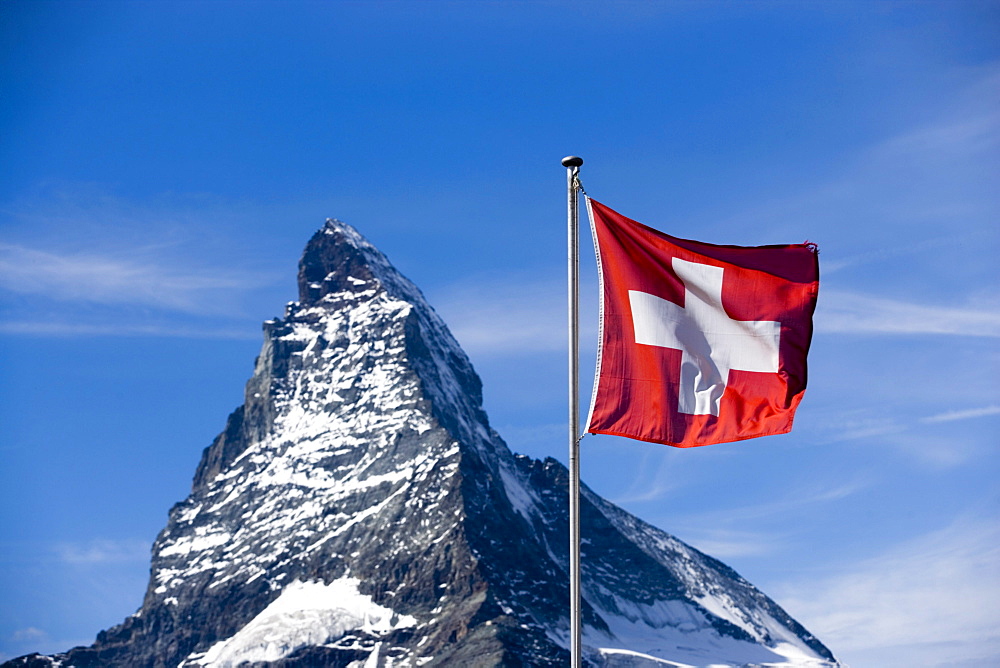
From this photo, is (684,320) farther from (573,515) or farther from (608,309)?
(573,515)

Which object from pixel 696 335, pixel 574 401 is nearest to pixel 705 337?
pixel 696 335

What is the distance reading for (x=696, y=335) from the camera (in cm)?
3169

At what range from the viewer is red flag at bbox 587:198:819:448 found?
3086 centimetres

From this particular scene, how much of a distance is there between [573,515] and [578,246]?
556cm

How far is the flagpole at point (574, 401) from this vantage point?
1121 inches

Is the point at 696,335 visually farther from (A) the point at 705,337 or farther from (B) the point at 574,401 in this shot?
(B) the point at 574,401

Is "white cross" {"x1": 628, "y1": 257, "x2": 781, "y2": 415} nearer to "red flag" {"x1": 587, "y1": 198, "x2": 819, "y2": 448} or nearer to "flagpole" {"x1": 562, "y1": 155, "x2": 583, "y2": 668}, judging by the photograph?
"red flag" {"x1": 587, "y1": 198, "x2": 819, "y2": 448}

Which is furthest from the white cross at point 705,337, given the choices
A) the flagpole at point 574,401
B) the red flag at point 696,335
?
the flagpole at point 574,401

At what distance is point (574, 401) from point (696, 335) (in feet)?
12.7

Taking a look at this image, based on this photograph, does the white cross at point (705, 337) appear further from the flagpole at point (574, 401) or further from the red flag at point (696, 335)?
the flagpole at point (574, 401)

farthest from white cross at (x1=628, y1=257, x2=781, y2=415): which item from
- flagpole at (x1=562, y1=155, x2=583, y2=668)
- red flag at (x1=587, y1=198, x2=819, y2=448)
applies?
flagpole at (x1=562, y1=155, x2=583, y2=668)

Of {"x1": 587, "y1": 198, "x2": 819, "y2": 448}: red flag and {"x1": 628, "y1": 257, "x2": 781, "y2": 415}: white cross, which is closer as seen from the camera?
{"x1": 587, "y1": 198, "x2": 819, "y2": 448}: red flag

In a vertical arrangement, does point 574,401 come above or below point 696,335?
below

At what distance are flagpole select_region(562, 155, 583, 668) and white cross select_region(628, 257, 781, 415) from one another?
2134 millimetres
